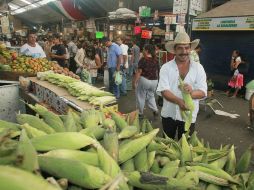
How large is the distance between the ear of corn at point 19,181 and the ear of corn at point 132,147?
537mm

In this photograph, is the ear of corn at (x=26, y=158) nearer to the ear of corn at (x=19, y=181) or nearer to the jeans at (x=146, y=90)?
the ear of corn at (x=19, y=181)

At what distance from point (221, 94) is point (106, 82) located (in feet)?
14.6

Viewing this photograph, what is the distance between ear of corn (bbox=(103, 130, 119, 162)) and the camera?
1.40 meters

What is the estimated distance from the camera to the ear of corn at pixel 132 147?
1452 mm

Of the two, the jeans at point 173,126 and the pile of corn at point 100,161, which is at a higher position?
the pile of corn at point 100,161

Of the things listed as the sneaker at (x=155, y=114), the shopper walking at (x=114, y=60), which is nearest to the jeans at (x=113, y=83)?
the shopper walking at (x=114, y=60)

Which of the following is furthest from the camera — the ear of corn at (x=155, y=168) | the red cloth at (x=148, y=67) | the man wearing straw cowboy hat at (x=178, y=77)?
the red cloth at (x=148, y=67)

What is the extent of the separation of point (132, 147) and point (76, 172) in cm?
44

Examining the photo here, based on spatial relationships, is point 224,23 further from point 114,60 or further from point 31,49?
point 31,49

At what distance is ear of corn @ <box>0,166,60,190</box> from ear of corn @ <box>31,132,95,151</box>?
0.32 m

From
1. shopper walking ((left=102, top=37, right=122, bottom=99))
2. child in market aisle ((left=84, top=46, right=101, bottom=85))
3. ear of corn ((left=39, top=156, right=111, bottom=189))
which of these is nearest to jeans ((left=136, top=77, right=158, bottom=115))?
shopper walking ((left=102, top=37, right=122, bottom=99))

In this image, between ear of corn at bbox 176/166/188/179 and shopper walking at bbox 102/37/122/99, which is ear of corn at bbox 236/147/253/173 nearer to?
ear of corn at bbox 176/166/188/179

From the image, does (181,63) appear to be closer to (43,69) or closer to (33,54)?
(43,69)

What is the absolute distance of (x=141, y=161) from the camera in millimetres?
1509
